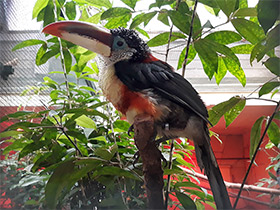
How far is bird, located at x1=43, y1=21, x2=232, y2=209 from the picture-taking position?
0.59 meters

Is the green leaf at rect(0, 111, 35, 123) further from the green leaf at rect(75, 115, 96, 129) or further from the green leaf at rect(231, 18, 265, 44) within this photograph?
the green leaf at rect(231, 18, 265, 44)

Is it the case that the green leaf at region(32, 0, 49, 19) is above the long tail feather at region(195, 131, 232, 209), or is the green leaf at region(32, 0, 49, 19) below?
above

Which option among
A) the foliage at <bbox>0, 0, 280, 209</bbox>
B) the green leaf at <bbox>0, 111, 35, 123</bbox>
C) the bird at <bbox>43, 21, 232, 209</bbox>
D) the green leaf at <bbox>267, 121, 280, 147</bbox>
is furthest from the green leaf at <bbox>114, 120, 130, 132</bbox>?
the green leaf at <bbox>267, 121, 280, 147</bbox>

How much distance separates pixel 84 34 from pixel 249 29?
14.2 inches

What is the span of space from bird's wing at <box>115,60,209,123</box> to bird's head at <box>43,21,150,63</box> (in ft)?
0.10

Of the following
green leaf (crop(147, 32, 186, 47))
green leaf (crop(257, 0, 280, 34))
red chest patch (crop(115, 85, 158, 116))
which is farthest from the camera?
green leaf (crop(147, 32, 186, 47))

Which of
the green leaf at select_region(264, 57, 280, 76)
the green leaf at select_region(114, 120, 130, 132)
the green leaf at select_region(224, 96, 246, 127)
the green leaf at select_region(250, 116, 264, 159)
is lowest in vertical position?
the green leaf at select_region(114, 120, 130, 132)

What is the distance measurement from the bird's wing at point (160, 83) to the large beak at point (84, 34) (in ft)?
0.19

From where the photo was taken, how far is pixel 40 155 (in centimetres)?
75

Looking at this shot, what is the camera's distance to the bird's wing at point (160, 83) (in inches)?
23.5

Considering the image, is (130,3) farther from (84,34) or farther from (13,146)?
(13,146)

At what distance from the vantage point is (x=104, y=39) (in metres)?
0.63

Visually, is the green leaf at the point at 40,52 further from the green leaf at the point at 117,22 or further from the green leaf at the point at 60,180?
the green leaf at the point at 60,180

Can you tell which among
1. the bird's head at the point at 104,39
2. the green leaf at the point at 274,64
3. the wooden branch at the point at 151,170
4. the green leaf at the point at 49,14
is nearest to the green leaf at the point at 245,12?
the green leaf at the point at 274,64
